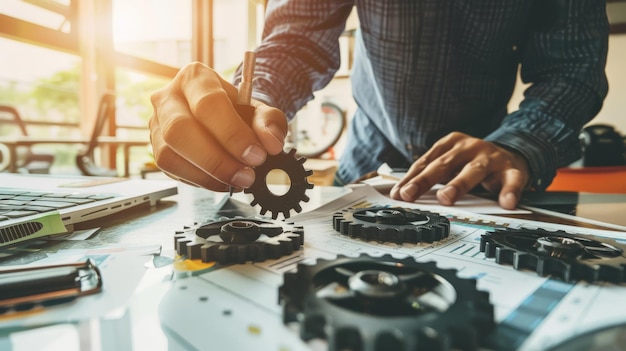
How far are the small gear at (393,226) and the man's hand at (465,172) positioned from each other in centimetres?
23

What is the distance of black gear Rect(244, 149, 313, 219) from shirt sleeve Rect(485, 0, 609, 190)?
0.60 m

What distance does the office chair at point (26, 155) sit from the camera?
2997 mm

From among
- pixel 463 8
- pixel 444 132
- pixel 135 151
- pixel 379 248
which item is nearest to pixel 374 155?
pixel 444 132

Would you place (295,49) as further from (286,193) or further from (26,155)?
(26,155)

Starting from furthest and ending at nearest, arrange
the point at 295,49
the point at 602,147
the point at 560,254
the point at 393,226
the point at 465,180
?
the point at 602,147 → the point at 295,49 → the point at 465,180 → the point at 393,226 → the point at 560,254

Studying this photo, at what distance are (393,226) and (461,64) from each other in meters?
0.86

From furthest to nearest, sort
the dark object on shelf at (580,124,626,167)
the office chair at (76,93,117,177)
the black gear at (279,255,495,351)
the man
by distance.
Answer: the office chair at (76,93,117,177), the dark object on shelf at (580,124,626,167), the man, the black gear at (279,255,495,351)

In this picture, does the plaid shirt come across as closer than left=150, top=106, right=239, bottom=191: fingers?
No

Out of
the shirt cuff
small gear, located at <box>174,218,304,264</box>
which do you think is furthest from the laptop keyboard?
the shirt cuff

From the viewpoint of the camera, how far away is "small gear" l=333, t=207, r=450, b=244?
1.55ft

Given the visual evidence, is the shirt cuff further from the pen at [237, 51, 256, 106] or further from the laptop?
Result: the laptop

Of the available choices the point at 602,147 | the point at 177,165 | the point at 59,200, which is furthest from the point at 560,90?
the point at 602,147

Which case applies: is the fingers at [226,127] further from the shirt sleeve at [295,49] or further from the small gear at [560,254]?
the shirt sleeve at [295,49]

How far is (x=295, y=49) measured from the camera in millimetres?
1089
